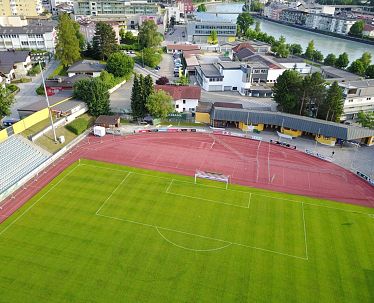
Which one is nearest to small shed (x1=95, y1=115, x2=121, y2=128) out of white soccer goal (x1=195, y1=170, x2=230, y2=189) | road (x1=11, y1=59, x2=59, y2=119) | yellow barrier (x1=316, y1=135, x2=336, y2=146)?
road (x1=11, y1=59, x2=59, y2=119)

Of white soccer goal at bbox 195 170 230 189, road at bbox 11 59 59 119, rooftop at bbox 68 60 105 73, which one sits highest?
rooftop at bbox 68 60 105 73

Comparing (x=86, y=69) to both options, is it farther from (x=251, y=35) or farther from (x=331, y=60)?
(x=251, y=35)

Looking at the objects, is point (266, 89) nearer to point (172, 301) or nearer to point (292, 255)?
point (292, 255)

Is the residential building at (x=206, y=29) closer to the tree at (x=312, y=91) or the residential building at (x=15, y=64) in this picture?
the residential building at (x=15, y=64)

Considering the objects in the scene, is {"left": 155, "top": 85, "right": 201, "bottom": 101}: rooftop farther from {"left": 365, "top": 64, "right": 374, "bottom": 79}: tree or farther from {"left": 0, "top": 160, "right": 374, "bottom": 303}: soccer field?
{"left": 365, "top": 64, "right": 374, "bottom": 79}: tree

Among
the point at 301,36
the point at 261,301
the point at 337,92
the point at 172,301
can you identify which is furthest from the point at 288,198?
the point at 301,36

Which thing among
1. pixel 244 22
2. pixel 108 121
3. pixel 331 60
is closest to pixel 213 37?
pixel 244 22
